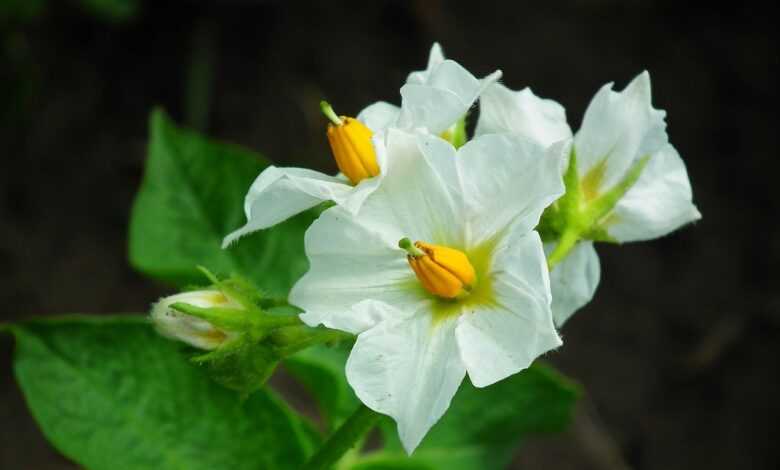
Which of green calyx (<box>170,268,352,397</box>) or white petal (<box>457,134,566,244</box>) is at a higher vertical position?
white petal (<box>457,134,566,244</box>)

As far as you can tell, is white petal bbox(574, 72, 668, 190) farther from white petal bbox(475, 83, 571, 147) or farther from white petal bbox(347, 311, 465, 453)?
white petal bbox(347, 311, 465, 453)

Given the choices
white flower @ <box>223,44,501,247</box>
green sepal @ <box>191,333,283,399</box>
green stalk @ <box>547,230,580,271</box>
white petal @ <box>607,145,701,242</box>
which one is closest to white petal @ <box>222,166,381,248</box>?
white flower @ <box>223,44,501,247</box>

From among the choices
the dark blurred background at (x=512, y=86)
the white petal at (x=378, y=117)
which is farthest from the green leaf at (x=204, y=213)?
the dark blurred background at (x=512, y=86)

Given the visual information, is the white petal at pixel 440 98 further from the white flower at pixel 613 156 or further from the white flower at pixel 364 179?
the white flower at pixel 613 156

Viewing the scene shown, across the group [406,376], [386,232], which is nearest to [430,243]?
[386,232]

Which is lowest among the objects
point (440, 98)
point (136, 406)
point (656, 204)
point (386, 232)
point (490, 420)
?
point (490, 420)

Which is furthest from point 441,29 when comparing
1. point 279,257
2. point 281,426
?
point 281,426

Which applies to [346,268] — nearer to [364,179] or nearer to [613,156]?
[364,179]
